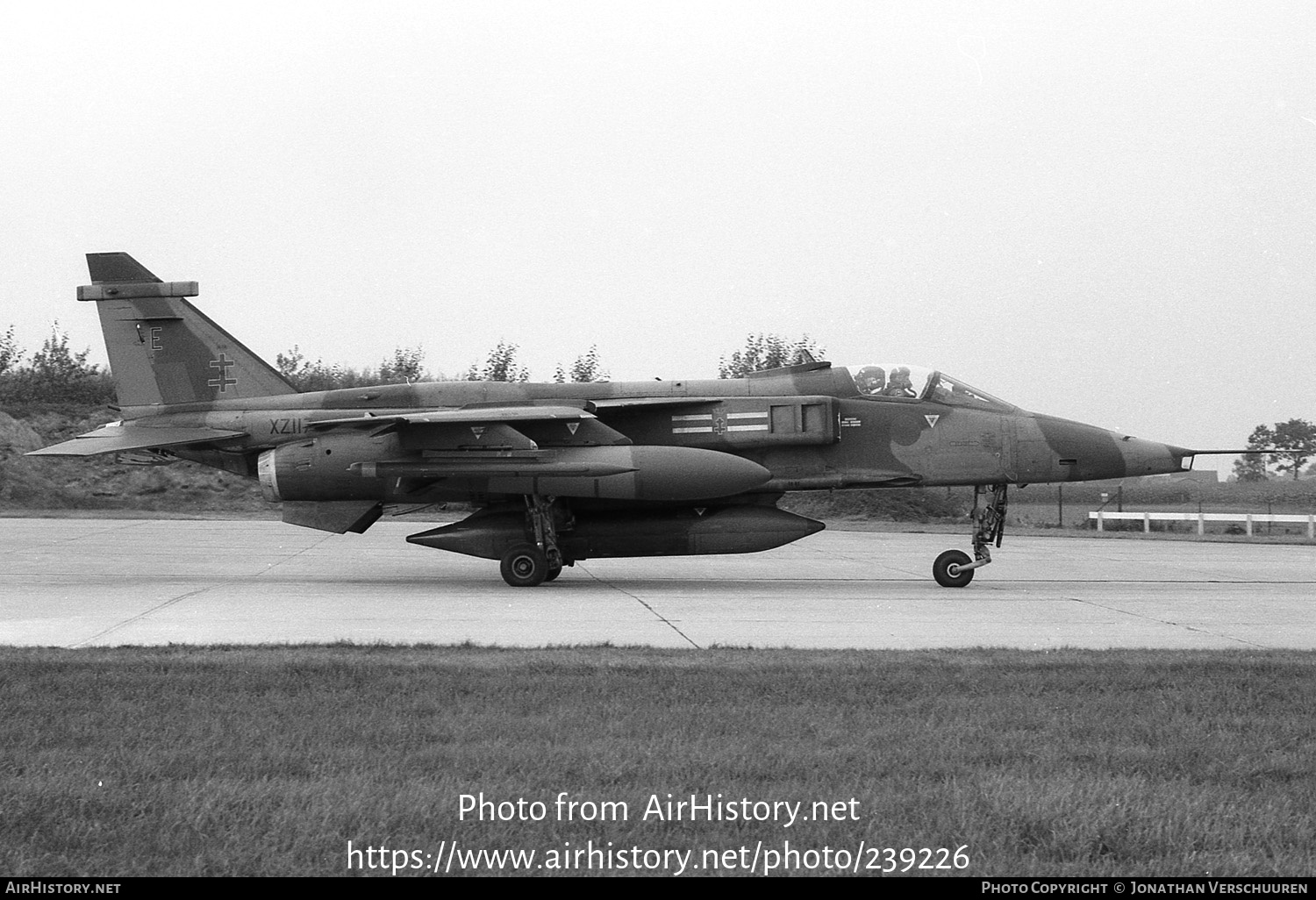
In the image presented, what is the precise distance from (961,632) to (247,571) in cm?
971

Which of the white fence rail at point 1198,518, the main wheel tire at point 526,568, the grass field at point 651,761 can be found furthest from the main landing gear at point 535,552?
the white fence rail at point 1198,518

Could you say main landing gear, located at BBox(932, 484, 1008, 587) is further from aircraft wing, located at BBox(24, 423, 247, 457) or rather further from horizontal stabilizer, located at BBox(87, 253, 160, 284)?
horizontal stabilizer, located at BBox(87, 253, 160, 284)

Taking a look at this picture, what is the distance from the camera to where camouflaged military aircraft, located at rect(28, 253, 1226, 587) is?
13461mm

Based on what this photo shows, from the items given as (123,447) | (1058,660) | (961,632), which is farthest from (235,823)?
(123,447)

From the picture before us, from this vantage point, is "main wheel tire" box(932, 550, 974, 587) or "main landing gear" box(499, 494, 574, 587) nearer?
"main landing gear" box(499, 494, 574, 587)

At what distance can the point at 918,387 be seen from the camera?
14.2 metres

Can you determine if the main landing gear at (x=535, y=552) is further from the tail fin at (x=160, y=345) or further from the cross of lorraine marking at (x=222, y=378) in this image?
the cross of lorraine marking at (x=222, y=378)

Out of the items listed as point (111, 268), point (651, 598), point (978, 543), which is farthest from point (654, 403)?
point (111, 268)

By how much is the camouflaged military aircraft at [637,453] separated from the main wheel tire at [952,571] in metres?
0.02

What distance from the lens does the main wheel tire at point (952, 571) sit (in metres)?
13.9

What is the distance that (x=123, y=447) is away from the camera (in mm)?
14289

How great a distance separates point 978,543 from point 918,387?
2030mm

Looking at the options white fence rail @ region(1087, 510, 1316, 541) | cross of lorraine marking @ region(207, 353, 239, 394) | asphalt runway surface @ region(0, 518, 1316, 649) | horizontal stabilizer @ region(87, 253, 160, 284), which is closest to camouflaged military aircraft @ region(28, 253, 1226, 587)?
cross of lorraine marking @ region(207, 353, 239, 394)

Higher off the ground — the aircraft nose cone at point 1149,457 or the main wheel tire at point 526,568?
the aircraft nose cone at point 1149,457
